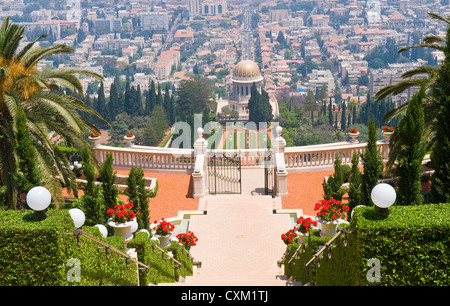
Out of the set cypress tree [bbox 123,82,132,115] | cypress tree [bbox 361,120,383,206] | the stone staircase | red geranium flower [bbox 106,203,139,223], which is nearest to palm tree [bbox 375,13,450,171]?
cypress tree [bbox 361,120,383,206]

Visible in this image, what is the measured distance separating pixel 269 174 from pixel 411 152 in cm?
861

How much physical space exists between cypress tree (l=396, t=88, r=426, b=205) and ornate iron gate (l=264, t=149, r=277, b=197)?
22.3 feet

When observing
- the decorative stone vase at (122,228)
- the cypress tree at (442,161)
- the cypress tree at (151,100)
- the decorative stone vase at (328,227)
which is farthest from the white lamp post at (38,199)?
the cypress tree at (151,100)

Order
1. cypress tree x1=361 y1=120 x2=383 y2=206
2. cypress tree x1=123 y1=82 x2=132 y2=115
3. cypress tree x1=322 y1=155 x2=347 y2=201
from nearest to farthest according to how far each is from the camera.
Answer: cypress tree x1=361 y1=120 x2=383 y2=206, cypress tree x1=322 y1=155 x2=347 y2=201, cypress tree x1=123 y1=82 x2=132 y2=115

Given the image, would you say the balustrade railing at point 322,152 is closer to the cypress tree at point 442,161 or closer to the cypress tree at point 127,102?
the cypress tree at point 442,161

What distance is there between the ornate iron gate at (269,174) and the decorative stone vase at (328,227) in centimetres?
650

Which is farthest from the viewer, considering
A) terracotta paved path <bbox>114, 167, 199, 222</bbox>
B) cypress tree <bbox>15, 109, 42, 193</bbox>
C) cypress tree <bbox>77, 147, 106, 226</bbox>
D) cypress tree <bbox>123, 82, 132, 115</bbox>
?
cypress tree <bbox>123, 82, 132, 115</bbox>

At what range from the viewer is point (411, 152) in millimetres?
10758

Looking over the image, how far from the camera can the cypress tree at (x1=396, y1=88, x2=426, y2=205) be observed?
1059 centimetres

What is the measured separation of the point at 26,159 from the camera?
37.5 ft

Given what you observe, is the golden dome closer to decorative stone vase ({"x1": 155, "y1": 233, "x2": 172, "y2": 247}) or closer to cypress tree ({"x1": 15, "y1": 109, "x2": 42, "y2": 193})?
decorative stone vase ({"x1": 155, "y1": 233, "x2": 172, "y2": 247})

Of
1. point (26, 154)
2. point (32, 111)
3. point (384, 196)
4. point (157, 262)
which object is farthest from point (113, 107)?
point (384, 196)

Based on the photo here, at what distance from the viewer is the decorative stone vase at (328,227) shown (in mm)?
10966
